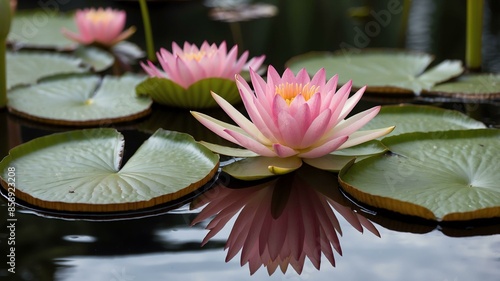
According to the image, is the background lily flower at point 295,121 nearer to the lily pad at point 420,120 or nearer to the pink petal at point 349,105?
the pink petal at point 349,105

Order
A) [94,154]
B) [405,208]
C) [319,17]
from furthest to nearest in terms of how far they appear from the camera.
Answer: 1. [319,17]
2. [94,154]
3. [405,208]

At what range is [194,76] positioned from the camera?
157 cm

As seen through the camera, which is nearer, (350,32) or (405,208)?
(405,208)

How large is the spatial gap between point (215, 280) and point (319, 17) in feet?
6.95

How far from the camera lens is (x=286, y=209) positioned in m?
1.10

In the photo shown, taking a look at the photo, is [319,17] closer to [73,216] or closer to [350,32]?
[350,32]

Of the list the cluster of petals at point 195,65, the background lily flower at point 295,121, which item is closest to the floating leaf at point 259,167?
the background lily flower at point 295,121

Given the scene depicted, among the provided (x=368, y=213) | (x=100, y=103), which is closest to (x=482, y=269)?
(x=368, y=213)

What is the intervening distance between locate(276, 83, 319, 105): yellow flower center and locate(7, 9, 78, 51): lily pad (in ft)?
4.30

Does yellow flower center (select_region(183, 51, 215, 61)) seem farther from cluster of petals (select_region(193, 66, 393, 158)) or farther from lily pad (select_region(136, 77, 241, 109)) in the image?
cluster of petals (select_region(193, 66, 393, 158))

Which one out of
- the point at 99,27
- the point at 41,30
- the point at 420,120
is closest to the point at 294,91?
the point at 420,120

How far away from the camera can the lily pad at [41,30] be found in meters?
2.41

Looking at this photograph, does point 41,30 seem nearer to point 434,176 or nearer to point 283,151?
point 283,151

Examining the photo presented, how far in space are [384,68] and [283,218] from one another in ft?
3.31
